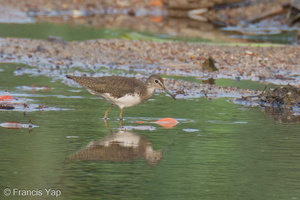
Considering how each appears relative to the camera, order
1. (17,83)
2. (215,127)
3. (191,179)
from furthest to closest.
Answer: (17,83) → (215,127) → (191,179)

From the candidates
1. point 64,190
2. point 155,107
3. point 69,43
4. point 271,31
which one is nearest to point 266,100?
point 155,107

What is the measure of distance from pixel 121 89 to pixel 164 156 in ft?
9.50

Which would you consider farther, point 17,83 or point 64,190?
point 17,83

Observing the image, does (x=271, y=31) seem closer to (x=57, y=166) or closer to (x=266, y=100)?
(x=266, y=100)

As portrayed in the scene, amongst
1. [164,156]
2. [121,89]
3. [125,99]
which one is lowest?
[164,156]

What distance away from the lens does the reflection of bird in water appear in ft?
29.2

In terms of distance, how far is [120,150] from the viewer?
9.37 metres

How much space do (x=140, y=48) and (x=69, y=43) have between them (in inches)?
103

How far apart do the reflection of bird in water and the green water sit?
0.30 ft

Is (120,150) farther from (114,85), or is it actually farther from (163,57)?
(163,57)

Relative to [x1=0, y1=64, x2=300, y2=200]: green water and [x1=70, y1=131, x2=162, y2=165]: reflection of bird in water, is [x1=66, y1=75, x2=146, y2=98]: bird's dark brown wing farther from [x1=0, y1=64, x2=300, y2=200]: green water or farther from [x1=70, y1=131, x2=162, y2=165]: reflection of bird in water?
[x1=70, y1=131, x2=162, y2=165]: reflection of bird in water

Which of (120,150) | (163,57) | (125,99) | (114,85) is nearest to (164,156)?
(120,150)

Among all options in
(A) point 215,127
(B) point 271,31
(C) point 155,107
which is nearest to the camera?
(A) point 215,127

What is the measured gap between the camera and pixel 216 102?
548 inches
